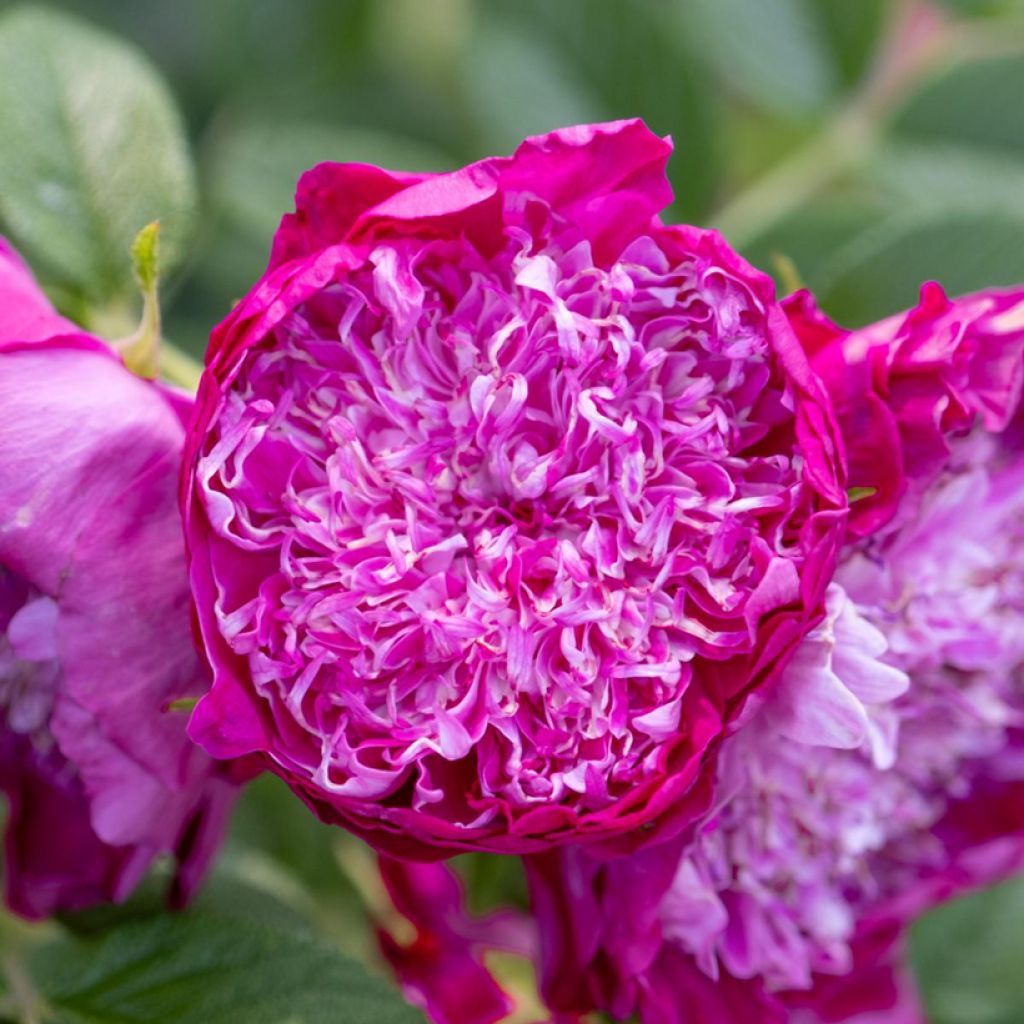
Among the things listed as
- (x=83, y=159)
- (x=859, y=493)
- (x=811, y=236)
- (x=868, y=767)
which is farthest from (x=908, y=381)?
(x=83, y=159)

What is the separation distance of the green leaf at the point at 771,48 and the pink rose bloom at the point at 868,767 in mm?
341

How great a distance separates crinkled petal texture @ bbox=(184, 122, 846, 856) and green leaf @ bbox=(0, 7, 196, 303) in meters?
0.20

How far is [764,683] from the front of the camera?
419mm

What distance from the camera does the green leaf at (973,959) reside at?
0.77m

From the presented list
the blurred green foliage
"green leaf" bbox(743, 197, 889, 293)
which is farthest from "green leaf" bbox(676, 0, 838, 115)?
"green leaf" bbox(743, 197, 889, 293)

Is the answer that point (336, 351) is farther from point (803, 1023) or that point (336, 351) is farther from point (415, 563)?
point (803, 1023)

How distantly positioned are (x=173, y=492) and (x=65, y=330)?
0.06 m

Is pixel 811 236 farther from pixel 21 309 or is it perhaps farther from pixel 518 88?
pixel 21 309

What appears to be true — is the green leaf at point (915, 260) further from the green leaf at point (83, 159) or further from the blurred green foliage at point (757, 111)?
the green leaf at point (83, 159)

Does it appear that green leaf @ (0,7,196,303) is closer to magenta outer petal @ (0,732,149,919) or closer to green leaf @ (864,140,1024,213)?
magenta outer petal @ (0,732,149,919)

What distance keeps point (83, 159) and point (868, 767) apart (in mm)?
396

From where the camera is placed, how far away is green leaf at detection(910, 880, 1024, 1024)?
2.51ft

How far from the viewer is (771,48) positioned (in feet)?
2.59

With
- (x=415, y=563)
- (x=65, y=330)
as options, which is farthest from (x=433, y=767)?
(x=65, y=330)
